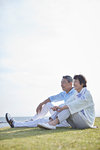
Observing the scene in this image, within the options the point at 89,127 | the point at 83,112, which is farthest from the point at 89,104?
the point at 89,127

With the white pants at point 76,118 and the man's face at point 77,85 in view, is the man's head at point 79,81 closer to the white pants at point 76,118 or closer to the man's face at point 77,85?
the man's face at point 77,85

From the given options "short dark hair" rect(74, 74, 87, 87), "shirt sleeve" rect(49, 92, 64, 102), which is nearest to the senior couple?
"short dark hair" rect(74, 74, 87, 87)

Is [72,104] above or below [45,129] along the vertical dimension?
above

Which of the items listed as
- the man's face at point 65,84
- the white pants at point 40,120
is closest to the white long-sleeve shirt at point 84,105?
the man's face at point 65,84

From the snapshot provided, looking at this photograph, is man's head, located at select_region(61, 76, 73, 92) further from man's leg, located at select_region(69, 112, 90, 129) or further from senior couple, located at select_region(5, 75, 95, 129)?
man's leg, located at select_region(69, 112, 90, 129)

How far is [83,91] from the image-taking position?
511 centimetres

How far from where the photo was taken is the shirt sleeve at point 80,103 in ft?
15.9

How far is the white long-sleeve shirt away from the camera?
487cm

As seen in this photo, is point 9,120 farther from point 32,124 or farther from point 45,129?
point 45,129

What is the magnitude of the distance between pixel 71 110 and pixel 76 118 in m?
0.34

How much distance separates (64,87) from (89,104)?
988mm

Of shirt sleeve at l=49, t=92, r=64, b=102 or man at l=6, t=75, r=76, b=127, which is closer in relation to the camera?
man at l=6, t=75, r=76, b=127

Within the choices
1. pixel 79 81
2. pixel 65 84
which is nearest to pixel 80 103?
pixel 79 81

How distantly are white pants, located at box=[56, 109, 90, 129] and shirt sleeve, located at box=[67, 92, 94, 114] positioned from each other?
122 millimetres
